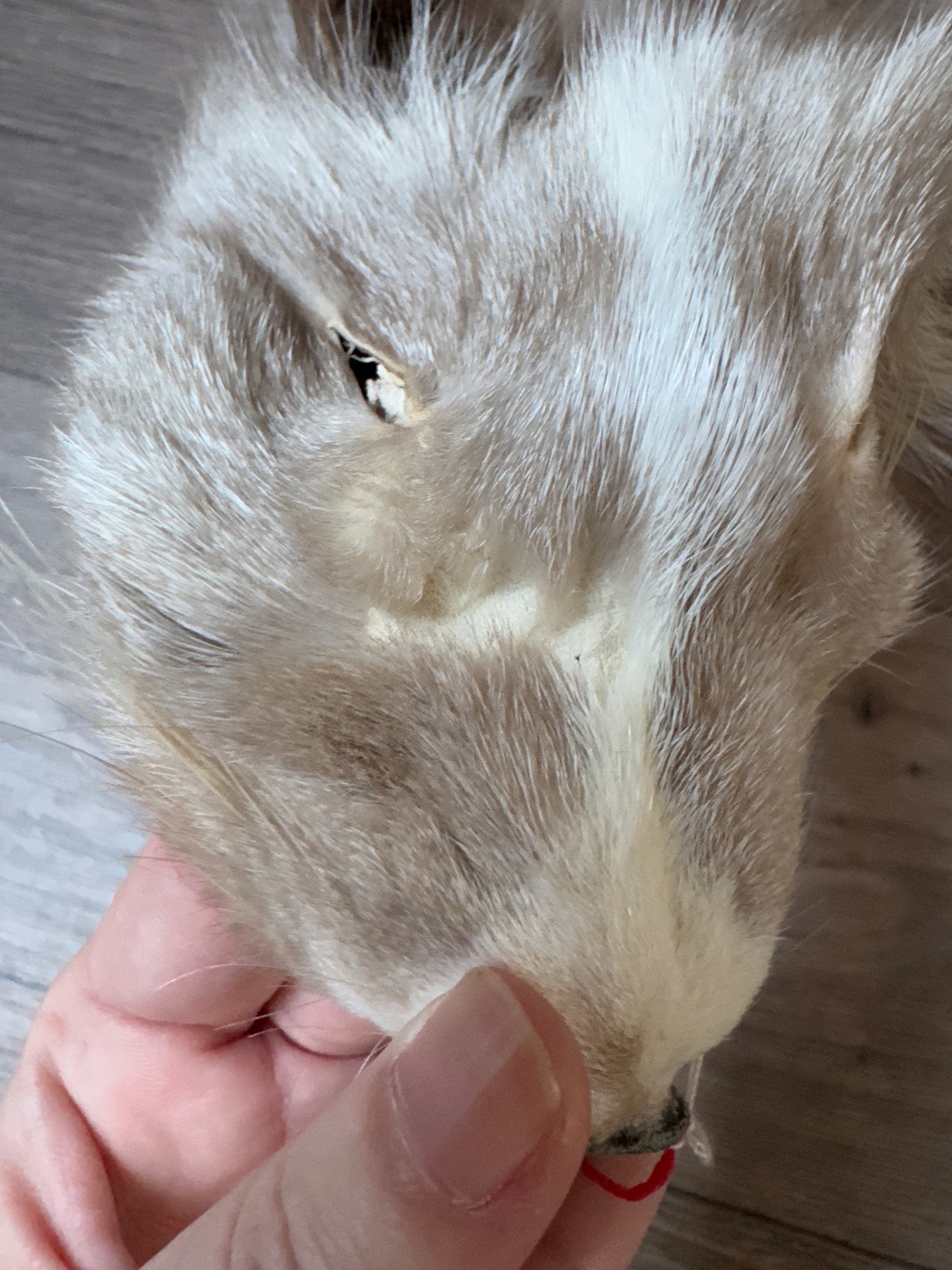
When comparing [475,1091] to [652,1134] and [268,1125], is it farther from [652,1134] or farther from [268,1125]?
[268,1125]

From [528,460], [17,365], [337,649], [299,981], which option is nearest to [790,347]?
[528,460]

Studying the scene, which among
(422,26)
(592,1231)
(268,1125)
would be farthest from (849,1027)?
(422,26)

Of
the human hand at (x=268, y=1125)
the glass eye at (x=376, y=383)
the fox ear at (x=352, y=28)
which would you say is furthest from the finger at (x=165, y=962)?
the fox ear at (x=352, y=28)

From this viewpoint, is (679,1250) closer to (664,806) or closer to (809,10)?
(664,806)

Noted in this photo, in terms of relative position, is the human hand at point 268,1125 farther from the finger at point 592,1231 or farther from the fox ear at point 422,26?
the fox ear at point 422,26

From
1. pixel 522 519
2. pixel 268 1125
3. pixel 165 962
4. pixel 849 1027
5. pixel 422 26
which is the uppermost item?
pixel 422 26

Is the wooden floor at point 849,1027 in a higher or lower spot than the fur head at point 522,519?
lower

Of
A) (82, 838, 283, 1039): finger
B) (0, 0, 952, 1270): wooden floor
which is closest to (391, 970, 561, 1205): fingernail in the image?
(82, 838, 283, 1039): finger

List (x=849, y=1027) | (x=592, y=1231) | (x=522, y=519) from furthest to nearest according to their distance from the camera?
(x=849, y=1027)
(x=592, y=1231)
(x=522, y=519)
